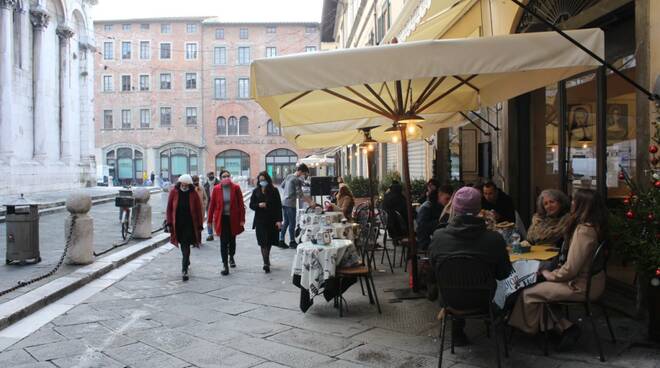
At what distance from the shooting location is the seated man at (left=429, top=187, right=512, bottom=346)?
390 centimetres

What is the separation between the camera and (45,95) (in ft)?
83.4

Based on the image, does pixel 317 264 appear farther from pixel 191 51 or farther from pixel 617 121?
pixel 191 51

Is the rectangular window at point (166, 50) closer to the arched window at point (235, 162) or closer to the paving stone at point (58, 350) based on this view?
the arched window at point (235, 162)

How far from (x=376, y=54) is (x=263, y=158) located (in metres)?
49.7

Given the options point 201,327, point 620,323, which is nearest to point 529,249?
point 620,323

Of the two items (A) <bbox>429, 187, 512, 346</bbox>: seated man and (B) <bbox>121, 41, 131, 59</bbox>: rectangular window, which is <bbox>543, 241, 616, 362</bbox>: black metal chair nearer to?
(A) <bbox>429, 187, 512, 346</bbox>: seated man

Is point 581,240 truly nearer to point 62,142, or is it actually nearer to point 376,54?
point 376,54

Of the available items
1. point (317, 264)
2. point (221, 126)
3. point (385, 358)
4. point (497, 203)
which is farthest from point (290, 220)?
point (221, 126)

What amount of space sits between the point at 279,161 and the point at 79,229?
151 feet

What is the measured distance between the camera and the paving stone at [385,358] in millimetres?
4219

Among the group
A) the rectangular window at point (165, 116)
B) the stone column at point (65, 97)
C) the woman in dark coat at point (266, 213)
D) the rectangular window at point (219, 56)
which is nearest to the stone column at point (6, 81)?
the stone column at point (65, 97)

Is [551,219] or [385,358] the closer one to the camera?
[385,358]

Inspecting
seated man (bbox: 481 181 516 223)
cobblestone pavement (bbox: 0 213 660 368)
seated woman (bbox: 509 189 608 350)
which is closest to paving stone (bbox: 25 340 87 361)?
cobblestone pavement (bbox: 0 213 660 368)

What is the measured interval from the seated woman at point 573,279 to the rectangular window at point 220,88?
5095cm
